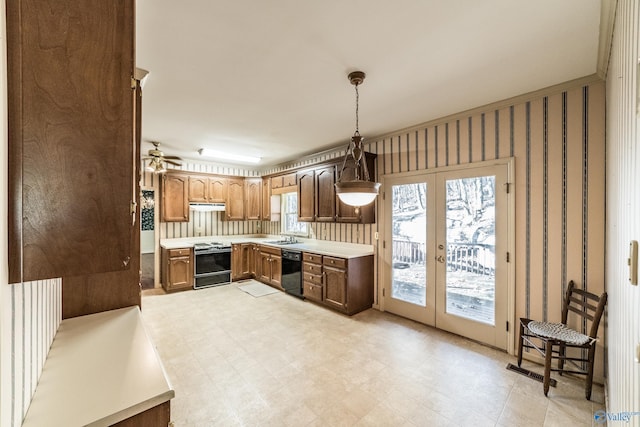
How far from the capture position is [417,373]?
2.46 m

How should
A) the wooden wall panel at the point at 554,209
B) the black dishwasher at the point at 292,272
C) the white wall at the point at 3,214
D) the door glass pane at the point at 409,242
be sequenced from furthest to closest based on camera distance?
the black dishwasher at the point at 292,272 < the door glass pane at the point at 409,242 < the wooden wall panel at the point at 554,209 < the white wall at the point at 3,214

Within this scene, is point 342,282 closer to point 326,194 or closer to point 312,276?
point 312,276

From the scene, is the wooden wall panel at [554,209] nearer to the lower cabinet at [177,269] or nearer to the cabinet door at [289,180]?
the cabinet door at [289,180]

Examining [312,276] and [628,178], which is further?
[312,276]

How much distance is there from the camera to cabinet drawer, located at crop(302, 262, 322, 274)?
4.29 metres

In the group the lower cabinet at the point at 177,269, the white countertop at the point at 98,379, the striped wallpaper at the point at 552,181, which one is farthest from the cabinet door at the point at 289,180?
the white countertop at the point at 98,379

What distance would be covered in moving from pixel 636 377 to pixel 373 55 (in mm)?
2211

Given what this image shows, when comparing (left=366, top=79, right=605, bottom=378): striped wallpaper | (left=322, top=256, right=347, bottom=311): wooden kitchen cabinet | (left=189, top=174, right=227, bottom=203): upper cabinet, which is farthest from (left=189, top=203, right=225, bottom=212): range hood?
(left=366, top=79, right=605, bottom=378): striped wallpaper

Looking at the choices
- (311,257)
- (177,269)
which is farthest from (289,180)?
(177,269)

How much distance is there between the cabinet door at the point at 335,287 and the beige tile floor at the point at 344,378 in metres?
0.28

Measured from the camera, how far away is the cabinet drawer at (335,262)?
387 cm

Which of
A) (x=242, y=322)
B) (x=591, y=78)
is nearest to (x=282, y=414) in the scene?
(x=242, y=322)

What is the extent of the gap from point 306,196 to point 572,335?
381 centimetres

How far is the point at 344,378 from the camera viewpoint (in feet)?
7.85
